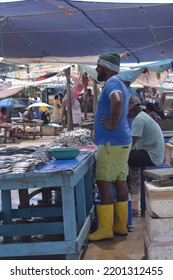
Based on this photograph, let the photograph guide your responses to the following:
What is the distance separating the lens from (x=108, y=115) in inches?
176

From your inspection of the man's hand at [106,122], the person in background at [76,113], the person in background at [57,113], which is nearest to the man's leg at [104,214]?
the man's hand at [106,122]

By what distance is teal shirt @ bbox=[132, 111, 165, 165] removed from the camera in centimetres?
537

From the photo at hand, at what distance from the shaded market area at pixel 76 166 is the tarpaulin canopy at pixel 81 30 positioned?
2 centimetres

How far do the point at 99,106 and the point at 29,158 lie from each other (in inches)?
38.8

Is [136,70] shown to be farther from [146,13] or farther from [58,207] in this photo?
[58,207]

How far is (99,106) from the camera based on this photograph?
455 centimetres

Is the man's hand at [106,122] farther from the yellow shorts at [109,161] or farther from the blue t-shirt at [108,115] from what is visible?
the yellow shorts at [109,161]

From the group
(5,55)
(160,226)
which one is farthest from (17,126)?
(160,226)

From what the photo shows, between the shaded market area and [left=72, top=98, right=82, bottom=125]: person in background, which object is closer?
the shaded market area

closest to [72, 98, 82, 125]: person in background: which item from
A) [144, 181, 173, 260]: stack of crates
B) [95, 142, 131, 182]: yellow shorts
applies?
[95, 142, 131, 182]: yellow shorts

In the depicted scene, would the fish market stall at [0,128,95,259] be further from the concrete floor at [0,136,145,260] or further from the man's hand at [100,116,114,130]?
the man's hand at [100,116,114,130]

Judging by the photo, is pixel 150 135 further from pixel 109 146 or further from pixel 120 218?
pixel 120 218

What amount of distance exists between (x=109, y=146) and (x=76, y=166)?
0.71m

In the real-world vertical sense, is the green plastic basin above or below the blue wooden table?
above
